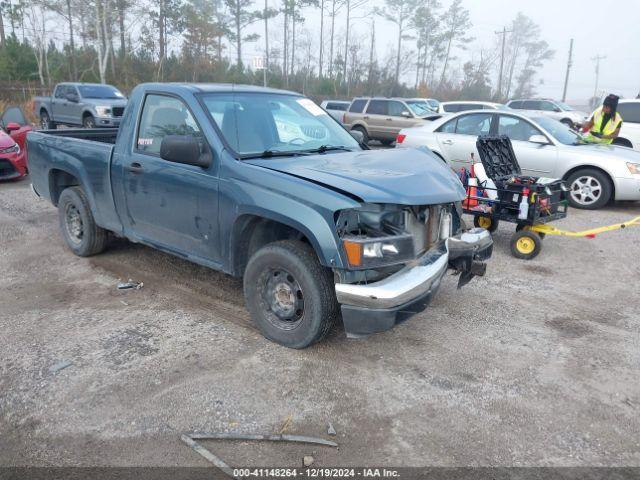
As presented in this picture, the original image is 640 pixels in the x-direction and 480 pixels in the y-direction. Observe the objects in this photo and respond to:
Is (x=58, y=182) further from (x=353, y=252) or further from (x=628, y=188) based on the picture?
(x=628, y=188)

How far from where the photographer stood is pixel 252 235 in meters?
3.99

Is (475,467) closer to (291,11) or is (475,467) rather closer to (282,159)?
(282,159)

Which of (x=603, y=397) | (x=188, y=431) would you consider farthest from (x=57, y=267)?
(x=603, y=397)

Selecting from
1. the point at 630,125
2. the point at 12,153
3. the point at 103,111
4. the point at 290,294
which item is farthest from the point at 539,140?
the point at 103,111

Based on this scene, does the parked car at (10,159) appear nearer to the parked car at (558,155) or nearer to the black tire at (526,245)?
the parked car at (558,155)

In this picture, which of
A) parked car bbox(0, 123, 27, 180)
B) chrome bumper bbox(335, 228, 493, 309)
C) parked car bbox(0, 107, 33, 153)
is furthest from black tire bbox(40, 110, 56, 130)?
chrome bumper bbox(335, 228, 493, 309)

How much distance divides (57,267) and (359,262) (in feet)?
12.7

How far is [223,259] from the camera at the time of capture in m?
4.12

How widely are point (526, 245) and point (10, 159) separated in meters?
9.34

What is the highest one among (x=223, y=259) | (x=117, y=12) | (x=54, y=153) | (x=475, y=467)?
(x=117, y=12)

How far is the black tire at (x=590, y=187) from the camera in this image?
8816mm

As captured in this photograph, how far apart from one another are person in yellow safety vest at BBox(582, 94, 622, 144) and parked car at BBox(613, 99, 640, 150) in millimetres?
2592

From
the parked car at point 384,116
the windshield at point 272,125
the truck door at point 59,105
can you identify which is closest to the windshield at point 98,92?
the truck door at point 59,105

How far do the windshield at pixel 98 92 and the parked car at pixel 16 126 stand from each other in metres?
6.68
